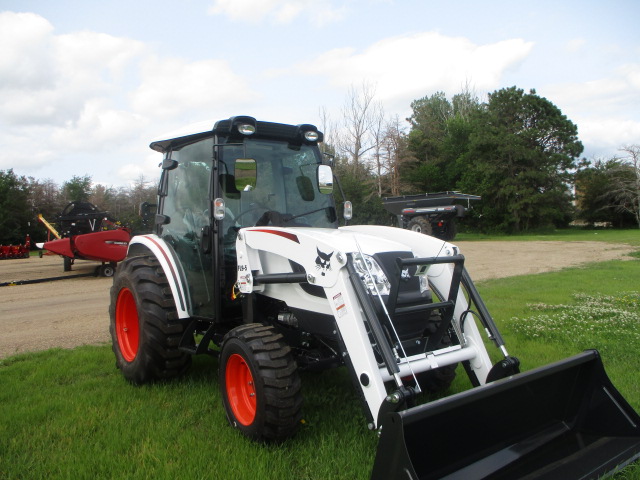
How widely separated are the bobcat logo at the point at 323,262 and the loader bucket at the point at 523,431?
43.0 inches

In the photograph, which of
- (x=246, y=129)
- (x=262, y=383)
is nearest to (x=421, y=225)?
(x=246, y=129)

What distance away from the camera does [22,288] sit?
41.0 feet

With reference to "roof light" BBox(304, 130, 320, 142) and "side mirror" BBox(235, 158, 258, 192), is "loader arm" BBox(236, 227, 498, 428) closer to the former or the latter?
"side mirror" BBox(235, 158, 258, 192)

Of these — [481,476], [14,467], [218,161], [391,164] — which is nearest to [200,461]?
[14,467]

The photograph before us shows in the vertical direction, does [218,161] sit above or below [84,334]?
above

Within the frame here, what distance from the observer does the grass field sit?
3.27 metres

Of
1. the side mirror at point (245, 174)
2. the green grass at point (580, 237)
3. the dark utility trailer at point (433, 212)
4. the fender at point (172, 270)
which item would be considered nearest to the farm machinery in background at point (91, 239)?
the fender at point (172, 270)

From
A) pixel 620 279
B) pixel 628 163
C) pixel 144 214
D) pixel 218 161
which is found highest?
pixel 628 163

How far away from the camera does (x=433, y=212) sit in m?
24.0

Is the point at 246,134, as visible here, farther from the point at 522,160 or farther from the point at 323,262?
the point at 522,160

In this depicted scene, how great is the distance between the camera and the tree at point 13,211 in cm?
3241

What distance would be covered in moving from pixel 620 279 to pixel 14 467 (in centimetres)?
1187

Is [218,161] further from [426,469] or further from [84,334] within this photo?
[84,334]

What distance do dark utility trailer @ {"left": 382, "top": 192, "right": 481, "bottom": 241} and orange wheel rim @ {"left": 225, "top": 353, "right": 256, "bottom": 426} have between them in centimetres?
2015
